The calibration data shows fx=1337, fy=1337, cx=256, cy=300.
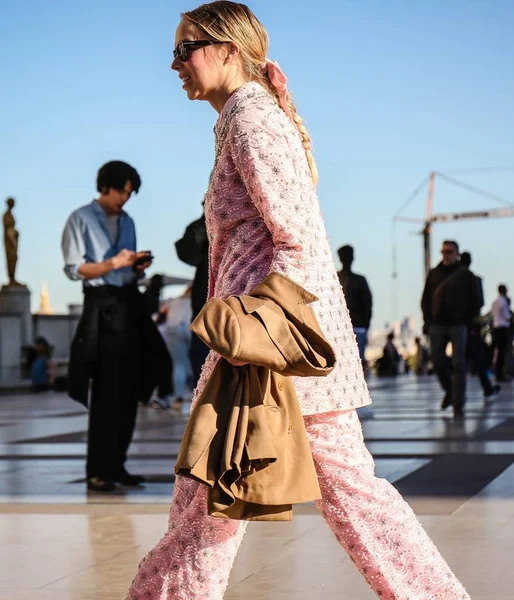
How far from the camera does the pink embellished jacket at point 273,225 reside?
10.4ft

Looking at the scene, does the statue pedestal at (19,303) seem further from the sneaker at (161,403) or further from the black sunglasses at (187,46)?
the black sunglasses at (187,46)

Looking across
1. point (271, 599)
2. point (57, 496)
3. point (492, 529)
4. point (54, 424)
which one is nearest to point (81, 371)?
point (57, 496)

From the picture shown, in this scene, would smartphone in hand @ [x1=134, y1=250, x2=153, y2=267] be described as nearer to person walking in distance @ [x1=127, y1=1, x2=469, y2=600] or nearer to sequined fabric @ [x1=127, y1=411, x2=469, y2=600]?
person walking in distance @ [x1=127, y1=1, x2=469, y2=600]

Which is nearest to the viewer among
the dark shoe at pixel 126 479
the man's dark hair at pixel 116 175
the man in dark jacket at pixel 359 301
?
the dark shoe at pixel 126 479

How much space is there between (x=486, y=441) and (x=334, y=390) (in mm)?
7096

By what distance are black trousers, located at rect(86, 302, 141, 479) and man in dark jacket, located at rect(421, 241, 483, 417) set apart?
685cm

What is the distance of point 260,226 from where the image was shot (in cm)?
328

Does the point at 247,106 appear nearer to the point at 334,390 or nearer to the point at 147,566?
the point at 334,390

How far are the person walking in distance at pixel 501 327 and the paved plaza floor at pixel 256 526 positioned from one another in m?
13.5

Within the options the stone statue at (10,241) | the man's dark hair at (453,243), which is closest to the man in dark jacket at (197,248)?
the man's dark hair at (453,243)

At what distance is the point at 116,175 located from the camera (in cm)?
753

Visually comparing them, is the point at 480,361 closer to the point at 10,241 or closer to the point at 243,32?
the point at 243,32

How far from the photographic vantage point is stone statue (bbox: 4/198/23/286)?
36.0m

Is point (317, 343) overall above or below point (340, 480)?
above
